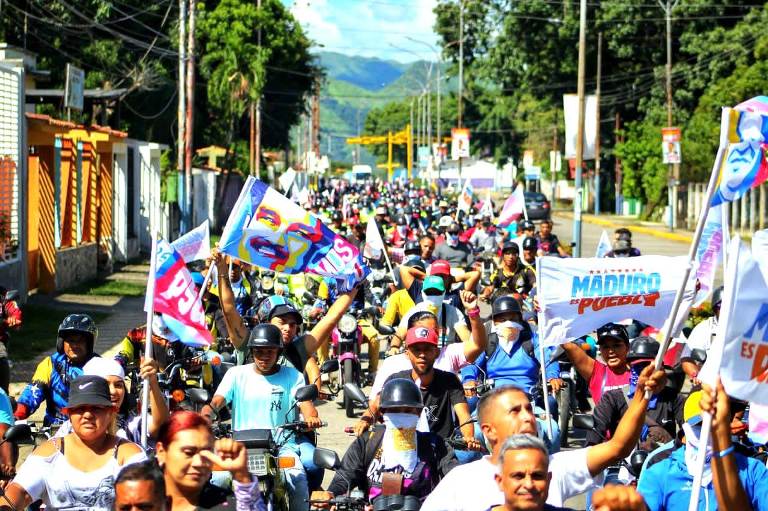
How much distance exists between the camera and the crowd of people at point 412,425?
18.2 ft

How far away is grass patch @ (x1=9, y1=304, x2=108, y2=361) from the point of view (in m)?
19.2

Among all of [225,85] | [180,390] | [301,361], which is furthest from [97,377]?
[225,85]

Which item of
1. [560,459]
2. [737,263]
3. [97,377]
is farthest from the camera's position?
[97,377]

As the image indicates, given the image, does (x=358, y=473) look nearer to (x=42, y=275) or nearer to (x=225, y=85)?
(x=42, y=275)

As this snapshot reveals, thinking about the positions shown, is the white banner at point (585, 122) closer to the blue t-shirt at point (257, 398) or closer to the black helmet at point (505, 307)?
the black helmet at point (505, 307)

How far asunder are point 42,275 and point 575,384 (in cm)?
1602

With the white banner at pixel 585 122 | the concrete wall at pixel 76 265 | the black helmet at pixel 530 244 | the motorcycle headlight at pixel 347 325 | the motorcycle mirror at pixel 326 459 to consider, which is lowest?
the concrete wall at pixel 76 265

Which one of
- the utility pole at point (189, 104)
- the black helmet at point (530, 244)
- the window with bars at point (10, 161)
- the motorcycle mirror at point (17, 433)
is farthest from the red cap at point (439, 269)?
the utility pole at point (189, 104)

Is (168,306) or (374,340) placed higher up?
(168,306)

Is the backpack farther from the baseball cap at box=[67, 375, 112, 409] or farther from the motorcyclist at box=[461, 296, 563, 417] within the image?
the baseball cap at box=[67, 375, 112, 409]

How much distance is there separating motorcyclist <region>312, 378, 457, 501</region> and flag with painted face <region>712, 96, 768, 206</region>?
191cm

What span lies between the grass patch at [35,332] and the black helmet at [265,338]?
1092 centimetres

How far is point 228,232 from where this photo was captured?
10.6 meters

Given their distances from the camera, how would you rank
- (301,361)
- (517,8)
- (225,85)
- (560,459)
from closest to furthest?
(560,459) → (301,361) → (225,85) → (517,8)
